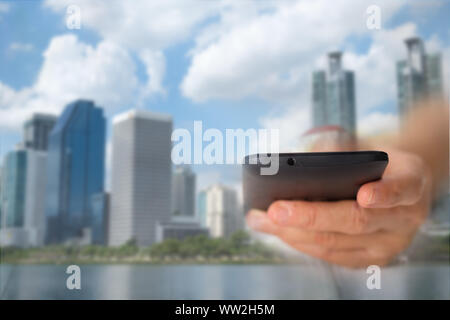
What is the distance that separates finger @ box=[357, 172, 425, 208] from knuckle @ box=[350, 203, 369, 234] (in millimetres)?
68

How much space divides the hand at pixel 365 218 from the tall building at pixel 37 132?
15140 mm

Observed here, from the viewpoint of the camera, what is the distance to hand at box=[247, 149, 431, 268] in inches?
19.8

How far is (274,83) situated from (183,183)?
4.07 metres

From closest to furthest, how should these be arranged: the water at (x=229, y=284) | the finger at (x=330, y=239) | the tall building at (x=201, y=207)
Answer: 1. the finger at (x=330, y=239)
2. the water at (x=229, y=284)
3. the tall building at (x=201, y=207)

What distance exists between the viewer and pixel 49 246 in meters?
11.7

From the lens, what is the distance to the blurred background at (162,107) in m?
8.84

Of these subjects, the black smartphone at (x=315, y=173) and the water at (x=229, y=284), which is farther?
→ the water at (x=229, y=284)

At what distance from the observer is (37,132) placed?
1471 centimetres

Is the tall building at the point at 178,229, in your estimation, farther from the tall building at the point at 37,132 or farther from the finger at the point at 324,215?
the finger at the point at 324,215

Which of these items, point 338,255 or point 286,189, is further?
point 338,255

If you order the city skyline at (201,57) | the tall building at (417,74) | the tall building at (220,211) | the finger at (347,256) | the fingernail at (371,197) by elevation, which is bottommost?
the tall building at (220,211)

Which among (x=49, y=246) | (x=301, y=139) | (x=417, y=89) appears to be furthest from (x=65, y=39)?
(x=301, y=139)

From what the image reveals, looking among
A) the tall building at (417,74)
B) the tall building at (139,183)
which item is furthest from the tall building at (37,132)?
the tall building at (417,74)
